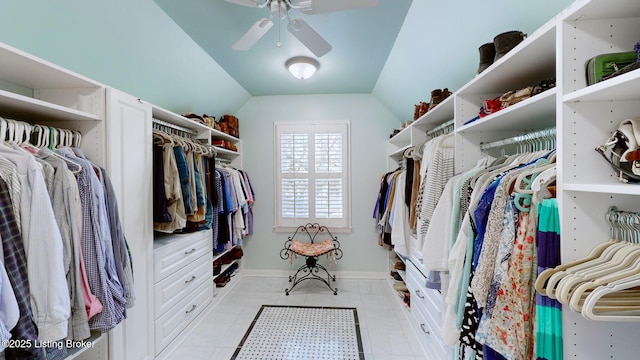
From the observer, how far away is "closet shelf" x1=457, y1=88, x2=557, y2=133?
909mm

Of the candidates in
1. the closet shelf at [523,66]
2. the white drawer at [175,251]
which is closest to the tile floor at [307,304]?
the white drawer at [175,251]

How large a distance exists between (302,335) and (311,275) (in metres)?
1.28

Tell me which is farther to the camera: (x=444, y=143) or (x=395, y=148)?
(x=395, y=148)

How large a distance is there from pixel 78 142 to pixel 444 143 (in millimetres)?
2207

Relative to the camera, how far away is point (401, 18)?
5.87 feet

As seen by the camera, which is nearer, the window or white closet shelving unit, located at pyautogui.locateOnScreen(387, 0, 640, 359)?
white closet shelving unit, located at pyautogui.locateOnScreen(387, 0, 640, 359)

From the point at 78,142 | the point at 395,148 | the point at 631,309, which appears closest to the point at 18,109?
the point at 78,142

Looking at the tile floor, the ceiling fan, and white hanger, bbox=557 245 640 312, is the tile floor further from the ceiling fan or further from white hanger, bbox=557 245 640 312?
the ceiling fan

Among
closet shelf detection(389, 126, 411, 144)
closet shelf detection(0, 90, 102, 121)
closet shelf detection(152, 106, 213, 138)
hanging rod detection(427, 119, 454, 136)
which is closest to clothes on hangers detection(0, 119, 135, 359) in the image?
closet shelf detection(0, 90, 102, 121)

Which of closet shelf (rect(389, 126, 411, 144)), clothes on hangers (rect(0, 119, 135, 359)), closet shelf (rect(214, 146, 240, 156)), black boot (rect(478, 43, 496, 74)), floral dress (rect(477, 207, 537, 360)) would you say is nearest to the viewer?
floral dress (rect(477, 207, 537, 360))

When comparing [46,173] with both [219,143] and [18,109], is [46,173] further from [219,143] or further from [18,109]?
[219,143]

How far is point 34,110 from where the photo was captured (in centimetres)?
120

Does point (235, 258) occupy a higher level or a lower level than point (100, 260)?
lower

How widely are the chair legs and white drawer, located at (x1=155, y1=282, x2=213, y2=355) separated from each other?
0.93 meters
